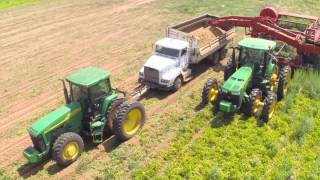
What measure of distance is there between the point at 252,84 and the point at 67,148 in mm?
7395

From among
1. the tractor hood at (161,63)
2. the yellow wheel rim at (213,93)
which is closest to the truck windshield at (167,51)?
the tractor hood at (161,63)

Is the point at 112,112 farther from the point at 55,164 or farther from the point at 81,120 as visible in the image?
the point at 55,164

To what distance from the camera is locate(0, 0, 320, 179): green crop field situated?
1175 cm

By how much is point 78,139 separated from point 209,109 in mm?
5458

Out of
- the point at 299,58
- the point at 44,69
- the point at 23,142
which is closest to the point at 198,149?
the point at 23,142

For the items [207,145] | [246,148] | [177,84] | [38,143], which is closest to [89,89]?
[38,143]

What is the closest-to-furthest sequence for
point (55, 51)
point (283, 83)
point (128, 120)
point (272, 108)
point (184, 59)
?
point (128, 120) → point (272, 108) → point (283, 83) → point (184, 59) → point (55, 51)

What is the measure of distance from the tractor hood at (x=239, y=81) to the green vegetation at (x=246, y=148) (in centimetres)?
116

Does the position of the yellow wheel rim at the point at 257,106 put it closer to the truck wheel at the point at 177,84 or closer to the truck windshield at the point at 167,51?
the truck wheel at the point at 177,84

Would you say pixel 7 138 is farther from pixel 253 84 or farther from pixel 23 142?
pixel 253 84

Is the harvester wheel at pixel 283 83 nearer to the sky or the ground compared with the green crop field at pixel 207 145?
nearer to the sky

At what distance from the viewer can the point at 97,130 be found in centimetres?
1288

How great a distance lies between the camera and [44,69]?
20.0m

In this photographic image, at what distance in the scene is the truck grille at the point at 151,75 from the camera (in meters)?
16.6
